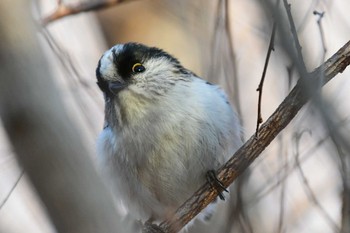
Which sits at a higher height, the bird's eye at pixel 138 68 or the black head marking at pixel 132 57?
the black head marking at pixel 132 57

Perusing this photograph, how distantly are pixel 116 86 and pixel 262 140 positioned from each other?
0.89m

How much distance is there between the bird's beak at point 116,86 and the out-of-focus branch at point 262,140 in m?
0.68

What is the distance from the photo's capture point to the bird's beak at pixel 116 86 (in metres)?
3.32

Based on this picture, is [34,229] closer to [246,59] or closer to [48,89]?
[246,59]

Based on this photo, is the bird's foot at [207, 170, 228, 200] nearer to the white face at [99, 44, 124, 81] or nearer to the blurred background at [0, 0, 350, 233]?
the blurred background at [0, 0, 350, 233]

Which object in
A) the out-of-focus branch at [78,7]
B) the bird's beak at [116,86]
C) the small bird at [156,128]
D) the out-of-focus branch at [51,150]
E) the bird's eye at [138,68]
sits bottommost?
the out-of-focus branch at [51,150]

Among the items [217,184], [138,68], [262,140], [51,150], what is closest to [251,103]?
[138,68]

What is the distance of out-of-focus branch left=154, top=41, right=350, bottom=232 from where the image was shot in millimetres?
2584

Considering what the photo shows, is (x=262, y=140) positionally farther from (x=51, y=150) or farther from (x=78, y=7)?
(x=78, y=7)

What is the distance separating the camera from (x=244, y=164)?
292 centimetres

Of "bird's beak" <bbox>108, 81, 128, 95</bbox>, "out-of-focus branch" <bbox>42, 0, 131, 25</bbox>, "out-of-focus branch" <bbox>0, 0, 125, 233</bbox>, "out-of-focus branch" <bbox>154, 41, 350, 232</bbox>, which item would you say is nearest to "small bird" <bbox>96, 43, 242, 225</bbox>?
"bird's beak" <bbox>108, 81, 128, 95</bbox>

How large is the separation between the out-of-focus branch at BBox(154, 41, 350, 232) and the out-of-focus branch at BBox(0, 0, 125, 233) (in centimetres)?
91

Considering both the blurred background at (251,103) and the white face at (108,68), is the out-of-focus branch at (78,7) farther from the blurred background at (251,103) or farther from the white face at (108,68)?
the white face at (108,68)

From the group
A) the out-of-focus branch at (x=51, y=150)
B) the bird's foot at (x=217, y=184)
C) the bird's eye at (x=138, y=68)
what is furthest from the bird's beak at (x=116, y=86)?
the out-of-focus branch at (x=51, y=150)
